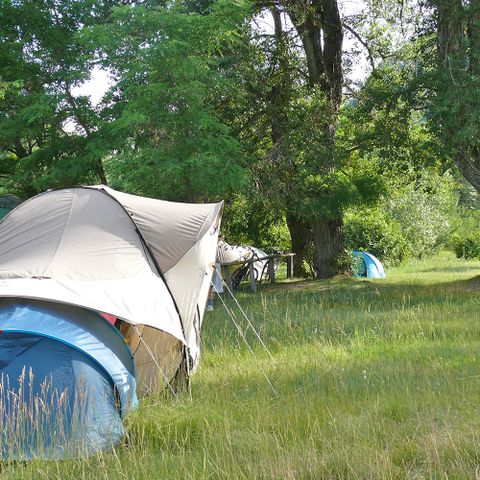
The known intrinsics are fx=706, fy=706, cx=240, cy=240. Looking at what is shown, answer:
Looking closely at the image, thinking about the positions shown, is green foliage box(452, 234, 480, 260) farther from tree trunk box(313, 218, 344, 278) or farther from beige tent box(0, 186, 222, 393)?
beige tent box(0, 186, 222, 393)

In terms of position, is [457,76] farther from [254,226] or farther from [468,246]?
[468,246]

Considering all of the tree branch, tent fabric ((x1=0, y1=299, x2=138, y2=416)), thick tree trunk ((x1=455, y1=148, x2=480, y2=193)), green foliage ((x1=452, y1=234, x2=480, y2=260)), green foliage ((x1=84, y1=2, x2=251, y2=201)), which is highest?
the tree branch

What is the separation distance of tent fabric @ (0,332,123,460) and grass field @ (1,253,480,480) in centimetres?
17

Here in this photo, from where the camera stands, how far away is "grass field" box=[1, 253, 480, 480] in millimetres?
4289

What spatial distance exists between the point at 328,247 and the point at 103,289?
13.2 meters

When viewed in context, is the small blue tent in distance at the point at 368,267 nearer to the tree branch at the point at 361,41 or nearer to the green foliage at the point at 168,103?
the tree branch at the point at 361,41

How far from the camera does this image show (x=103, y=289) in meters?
5.55

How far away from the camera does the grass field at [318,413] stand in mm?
4289

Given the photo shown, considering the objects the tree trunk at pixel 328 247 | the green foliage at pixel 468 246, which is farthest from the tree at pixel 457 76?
the green foliage at pixel 468 246

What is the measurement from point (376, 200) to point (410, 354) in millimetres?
10237

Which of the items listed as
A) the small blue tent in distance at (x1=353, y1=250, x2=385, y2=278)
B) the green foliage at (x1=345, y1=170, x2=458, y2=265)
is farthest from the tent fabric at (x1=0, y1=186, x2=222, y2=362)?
the green foliage at (x1=345, y1=170, x2=458, y2=265)

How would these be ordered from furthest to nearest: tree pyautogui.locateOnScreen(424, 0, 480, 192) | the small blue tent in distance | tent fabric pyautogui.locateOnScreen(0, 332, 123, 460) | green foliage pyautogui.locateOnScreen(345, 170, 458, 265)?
green foliage pyautogui.locateOnScreen(345, 170, 458, 265)
the small blue tent in distance
tree pyautogui.locateOnScreen(424, 0, 480, 192)
tent fabric pyautogui.locateOnScreen(0, 332, 123, 460)

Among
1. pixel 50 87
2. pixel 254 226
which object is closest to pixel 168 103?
pixel 50 87

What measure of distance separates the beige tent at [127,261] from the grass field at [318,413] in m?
0.54
